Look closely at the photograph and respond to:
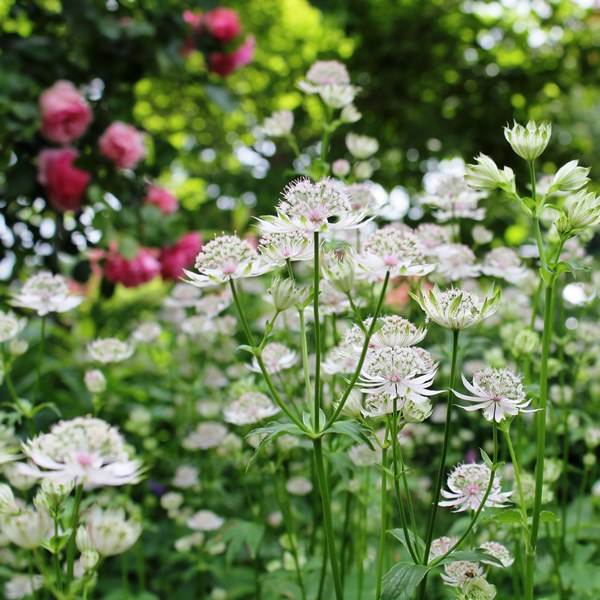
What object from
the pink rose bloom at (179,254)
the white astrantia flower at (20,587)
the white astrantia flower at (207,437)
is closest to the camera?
the white astrantia flower at (20,587)

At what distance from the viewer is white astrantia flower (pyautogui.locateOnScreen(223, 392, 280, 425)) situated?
1300mm

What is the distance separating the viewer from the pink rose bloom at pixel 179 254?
2320mm

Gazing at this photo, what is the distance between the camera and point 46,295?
1333 mm

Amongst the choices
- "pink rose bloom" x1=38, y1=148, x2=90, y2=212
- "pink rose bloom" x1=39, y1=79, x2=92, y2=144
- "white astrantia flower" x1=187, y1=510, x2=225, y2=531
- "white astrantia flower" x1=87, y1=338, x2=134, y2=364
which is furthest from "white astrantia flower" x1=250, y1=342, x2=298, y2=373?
"pink rose bloom" x1=39, y1=79, x2=92, y2=144

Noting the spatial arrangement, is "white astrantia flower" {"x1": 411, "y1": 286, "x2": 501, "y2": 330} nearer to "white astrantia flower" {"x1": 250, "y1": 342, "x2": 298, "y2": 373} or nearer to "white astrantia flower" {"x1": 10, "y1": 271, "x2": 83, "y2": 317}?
"white astrantia flower" {"x1": 250, "y1": 342, "x2": 298, "y2": 373}

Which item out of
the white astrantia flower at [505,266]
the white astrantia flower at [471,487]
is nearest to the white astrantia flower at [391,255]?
the white astrantia flower at [471,487]

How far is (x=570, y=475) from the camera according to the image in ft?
8.30

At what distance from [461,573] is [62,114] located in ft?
5.77

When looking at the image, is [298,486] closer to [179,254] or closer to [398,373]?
[398,373]

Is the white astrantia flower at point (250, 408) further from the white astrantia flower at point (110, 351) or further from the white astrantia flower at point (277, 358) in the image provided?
the white astrantia flower at point (110, 351)

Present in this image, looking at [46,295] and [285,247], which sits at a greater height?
[285,247]

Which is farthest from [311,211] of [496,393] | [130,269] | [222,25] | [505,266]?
[222,25]

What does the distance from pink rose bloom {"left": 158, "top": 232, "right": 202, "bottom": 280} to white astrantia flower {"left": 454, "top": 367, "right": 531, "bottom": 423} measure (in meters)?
1.53

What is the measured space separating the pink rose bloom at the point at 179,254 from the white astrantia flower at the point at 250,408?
1.06 m
